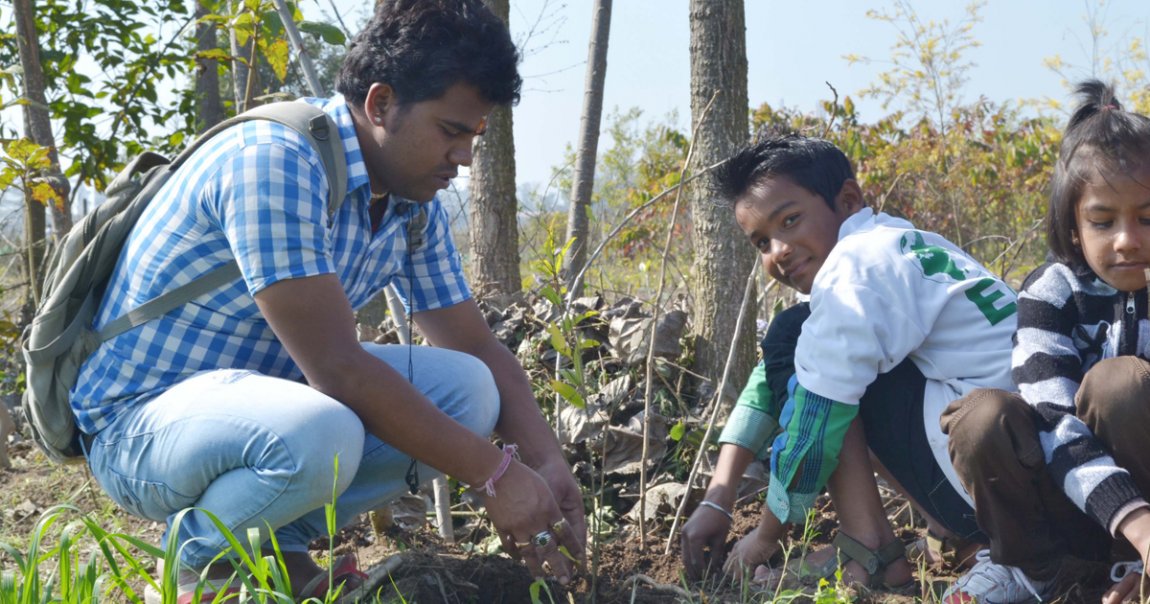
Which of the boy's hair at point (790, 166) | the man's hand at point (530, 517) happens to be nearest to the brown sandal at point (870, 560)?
the man's hand at point (530, 517)

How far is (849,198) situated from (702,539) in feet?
3.02

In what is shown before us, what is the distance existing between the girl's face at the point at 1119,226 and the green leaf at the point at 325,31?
2.07 meters

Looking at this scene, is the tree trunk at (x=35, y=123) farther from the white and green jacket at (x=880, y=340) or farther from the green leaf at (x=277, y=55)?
the white and green jacket at (x=880, y=340)

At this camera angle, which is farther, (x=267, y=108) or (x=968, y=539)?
(x=968, y=539)

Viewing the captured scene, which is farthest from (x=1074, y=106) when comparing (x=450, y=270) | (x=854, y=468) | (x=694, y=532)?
(x=450, y=270)

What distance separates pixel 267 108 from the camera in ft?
7.35

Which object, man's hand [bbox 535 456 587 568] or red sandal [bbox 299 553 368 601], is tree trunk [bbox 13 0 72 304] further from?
man's hand [bbox 535 456 587 568]

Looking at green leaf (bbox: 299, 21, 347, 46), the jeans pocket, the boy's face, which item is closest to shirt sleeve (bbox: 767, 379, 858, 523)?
the boy's face

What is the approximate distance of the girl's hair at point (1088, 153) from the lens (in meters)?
2.01

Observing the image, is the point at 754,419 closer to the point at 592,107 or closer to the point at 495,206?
the point at 495,206

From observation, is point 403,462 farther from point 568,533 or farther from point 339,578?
point 568,533

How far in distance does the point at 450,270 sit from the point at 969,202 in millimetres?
7493

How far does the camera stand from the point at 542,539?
2.12 meters

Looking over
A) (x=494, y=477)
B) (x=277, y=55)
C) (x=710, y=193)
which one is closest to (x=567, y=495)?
(x=494, y=477)
